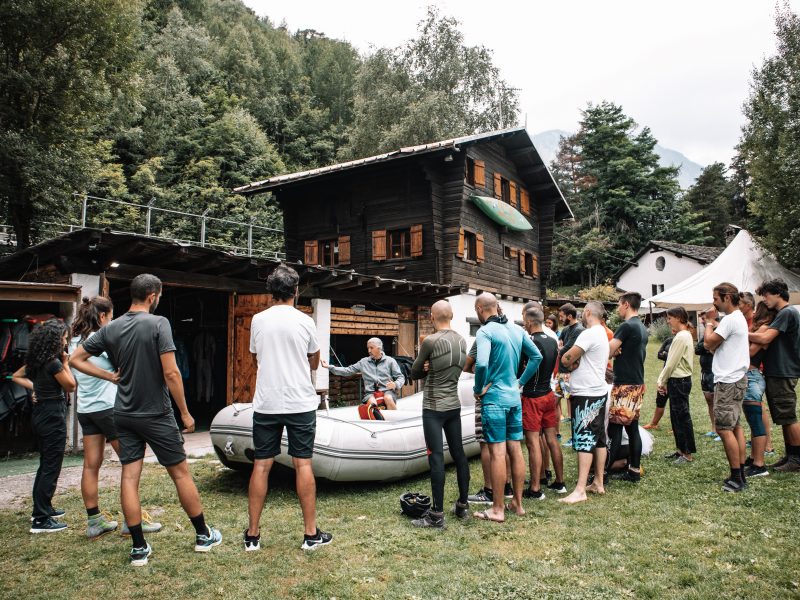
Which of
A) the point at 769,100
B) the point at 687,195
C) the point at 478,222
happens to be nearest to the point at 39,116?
the point at 478,222

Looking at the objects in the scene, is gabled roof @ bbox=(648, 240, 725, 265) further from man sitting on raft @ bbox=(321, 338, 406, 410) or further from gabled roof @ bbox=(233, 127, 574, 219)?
man sitting on raft @ bbox=(321, 338, 406, 410)

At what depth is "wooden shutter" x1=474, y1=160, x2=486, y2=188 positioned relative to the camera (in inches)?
710

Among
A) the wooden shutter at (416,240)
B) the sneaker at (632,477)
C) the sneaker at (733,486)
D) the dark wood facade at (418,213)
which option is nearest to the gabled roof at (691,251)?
the dark wood facade at (418,213)

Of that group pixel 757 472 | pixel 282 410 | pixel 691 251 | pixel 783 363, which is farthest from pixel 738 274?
pixel 282 410

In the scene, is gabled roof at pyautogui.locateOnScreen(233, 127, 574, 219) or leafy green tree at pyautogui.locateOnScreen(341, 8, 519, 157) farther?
leafy green tree at pyautogui.locateOnScreen(341, 8, 519, 157)

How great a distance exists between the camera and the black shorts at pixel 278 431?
384cm

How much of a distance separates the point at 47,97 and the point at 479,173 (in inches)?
533

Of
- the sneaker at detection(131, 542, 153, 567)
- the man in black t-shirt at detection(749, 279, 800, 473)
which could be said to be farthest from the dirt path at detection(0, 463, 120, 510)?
the man in black t-shirt at detection(749, 279, 800, 473)

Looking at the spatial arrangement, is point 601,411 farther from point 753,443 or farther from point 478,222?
point 478,222

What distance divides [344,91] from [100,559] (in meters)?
42.6

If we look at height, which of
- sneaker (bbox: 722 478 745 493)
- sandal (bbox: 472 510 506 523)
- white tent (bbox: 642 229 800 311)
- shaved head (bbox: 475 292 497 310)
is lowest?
sandal (bbox: 472 510 506 523)

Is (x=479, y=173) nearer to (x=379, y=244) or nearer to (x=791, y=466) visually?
(x=379, y=244)

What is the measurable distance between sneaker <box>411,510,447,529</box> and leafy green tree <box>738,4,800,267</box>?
74.7 ft

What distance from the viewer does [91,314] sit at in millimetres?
4535
